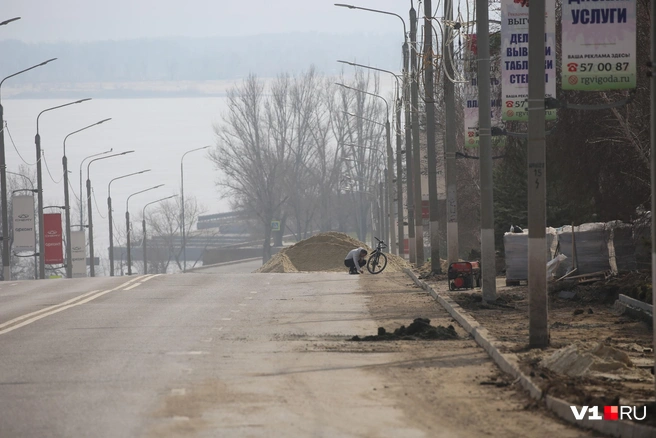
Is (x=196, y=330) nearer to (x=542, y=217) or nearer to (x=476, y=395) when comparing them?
(x=542, y=217)

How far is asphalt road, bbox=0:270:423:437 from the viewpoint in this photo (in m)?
9.20

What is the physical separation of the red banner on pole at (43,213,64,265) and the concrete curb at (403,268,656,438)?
1788 inches

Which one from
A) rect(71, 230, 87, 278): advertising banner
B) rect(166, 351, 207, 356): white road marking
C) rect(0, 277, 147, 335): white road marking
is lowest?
rect(71, 230, 87, 278): advertising banner

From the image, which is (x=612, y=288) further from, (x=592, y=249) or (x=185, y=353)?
(x=185, y=353)

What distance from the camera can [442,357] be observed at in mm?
13555

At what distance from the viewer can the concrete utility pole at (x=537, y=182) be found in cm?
1360

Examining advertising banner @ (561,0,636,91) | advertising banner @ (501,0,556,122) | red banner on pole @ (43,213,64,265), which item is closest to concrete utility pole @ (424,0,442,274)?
advertising banner @ (501,0,556,122)

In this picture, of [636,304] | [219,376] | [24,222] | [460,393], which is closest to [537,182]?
[460,393]

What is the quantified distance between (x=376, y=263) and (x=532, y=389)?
28.6m

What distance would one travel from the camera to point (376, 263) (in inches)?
1532

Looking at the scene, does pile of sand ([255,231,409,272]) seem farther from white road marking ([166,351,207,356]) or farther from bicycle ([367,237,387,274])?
white road marking ([166,351,207,356])

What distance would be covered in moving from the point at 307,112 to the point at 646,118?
82510 millimetres

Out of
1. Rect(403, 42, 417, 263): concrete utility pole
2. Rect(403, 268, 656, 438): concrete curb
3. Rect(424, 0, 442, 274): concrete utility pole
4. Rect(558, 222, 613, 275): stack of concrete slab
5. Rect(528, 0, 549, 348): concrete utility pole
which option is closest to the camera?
Rect(403, 268, 656, 438): concrete curb
